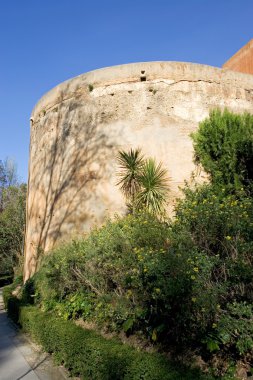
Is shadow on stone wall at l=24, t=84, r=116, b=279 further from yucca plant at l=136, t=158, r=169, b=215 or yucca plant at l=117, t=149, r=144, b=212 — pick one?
yucca plant at l=136, t=158, r=169, b=215

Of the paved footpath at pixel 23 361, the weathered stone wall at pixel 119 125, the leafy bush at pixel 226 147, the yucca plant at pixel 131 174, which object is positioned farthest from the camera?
the weathered stone wall at pixel 119 125

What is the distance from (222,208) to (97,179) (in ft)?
24.3

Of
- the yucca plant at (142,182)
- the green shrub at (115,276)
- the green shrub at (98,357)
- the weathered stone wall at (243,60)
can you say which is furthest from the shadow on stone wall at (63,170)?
the weathered stone wall at (243,60)

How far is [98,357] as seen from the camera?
531 cm

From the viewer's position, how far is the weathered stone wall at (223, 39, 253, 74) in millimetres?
17141

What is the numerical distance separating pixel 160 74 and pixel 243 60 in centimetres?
657

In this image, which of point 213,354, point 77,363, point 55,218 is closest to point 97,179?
point 55,218

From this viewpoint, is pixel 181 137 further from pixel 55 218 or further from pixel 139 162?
pixel 55 218

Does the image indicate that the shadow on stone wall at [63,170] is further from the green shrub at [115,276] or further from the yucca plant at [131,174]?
the green shrub at [115,276]

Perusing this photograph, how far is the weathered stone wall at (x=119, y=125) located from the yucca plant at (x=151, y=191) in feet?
3.55

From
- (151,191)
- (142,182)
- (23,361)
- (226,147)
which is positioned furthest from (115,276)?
(226,147)

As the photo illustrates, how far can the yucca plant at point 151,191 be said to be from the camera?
1061 cm

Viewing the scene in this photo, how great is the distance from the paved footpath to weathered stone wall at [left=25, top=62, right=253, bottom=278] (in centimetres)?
452

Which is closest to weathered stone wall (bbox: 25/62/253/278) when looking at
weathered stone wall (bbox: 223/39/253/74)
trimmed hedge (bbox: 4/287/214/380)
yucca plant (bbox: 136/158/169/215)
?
yucca plant (bbox: 136/158/169/215)
